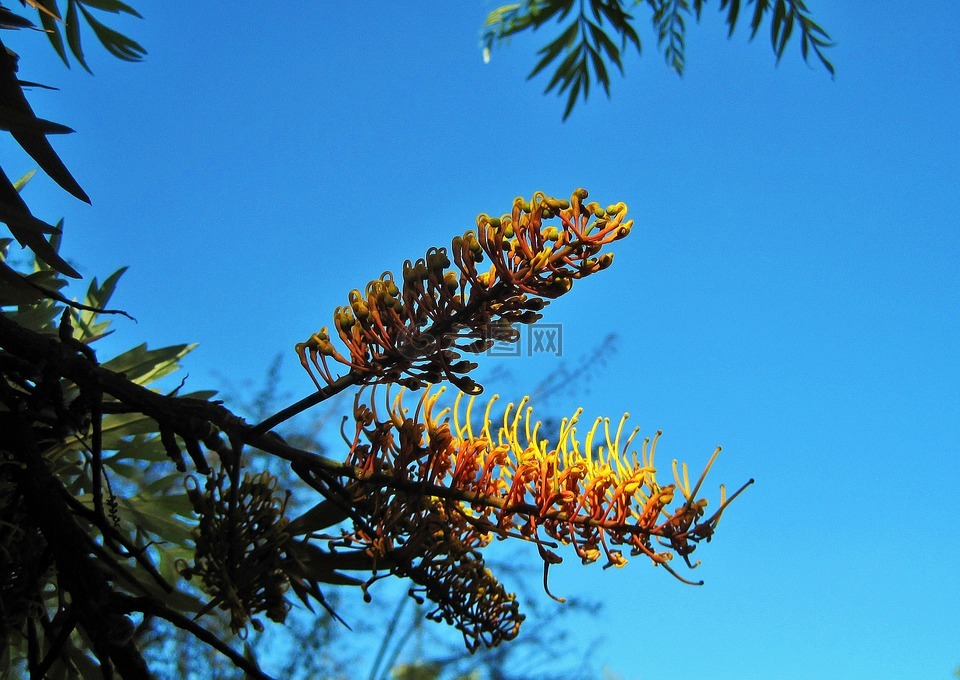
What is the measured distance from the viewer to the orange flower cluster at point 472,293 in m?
0.97

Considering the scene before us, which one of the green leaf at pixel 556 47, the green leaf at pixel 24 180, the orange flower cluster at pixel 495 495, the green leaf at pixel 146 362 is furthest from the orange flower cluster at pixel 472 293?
the green leaf at pixel 556 47

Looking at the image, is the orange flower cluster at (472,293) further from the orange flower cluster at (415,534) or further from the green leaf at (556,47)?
the green leaf at (556,47)

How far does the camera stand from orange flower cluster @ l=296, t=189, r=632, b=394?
973 mm

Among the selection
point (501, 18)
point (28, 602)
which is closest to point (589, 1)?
point (501, 18)

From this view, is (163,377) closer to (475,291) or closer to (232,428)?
(232,428)

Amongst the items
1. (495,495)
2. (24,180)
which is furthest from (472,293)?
(24,180)

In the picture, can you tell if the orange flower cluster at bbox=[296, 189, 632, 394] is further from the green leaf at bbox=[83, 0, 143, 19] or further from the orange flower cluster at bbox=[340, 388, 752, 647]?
the green leaf at bbox=[83, 0, 143, 19]

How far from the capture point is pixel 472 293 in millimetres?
991

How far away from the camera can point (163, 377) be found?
1.63m

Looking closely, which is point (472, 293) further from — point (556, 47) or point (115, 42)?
point (556, 47)

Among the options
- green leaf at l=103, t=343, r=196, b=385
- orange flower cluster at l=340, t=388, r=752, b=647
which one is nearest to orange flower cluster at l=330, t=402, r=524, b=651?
orange flower cluster at l=340, t=388, r=752, b=647

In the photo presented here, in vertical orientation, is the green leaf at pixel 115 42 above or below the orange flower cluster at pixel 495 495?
above

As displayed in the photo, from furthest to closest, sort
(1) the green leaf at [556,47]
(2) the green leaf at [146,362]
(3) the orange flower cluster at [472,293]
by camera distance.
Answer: (1) the green leaf at [556,47] < (2) the green leaf at [146,362] < (3) the orange flower cluster at [472,293]

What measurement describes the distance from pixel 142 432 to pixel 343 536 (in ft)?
1.80
